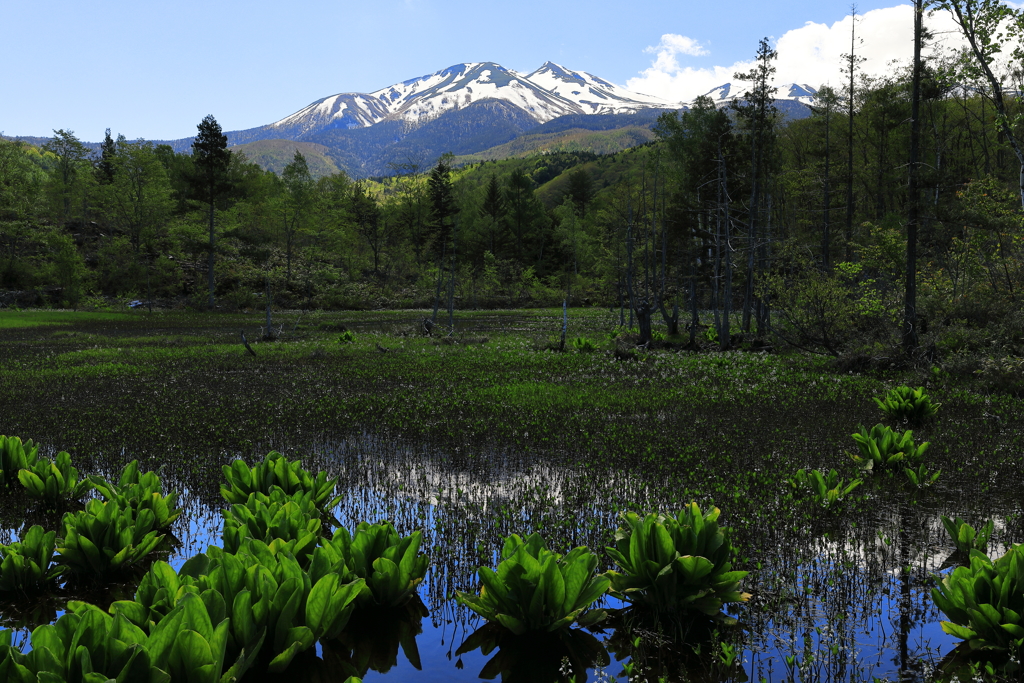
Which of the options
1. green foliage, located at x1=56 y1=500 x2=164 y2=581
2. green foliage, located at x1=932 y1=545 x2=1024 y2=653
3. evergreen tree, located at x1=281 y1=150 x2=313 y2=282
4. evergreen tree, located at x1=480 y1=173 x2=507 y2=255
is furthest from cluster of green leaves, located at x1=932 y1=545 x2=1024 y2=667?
evergreen tree, located at x1=480 y1=173 x2=507 y2=255

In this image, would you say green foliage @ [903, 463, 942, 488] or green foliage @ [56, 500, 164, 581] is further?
green foliage @ [903, 463, 942, 488]

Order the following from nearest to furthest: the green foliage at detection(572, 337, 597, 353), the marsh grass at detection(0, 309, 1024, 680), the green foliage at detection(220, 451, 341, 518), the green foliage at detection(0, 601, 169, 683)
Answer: the green foliage at detection(0, 601, 169, 683), the marsh grass at detection(0, 309, 1024, 680), the green foliage at detection(220, 451, 341, 518), the green foliage at detection(572, 337, 597, 353)

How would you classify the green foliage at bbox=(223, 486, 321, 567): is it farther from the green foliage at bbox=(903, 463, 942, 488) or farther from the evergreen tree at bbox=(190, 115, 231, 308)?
the evergreen tree at bbox=(190, 115, 231, 308)

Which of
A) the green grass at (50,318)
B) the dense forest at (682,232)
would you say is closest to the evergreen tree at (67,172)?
the dense forest at (682,232)

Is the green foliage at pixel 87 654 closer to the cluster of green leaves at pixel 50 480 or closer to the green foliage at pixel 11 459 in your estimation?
the cluster of green leaves at pixel 50 480

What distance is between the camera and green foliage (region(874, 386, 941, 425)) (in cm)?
1022

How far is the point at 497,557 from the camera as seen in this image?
5340mm

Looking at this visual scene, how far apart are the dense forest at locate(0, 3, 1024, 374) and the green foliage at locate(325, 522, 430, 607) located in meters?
14.6

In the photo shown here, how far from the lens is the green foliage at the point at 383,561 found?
4255 mm

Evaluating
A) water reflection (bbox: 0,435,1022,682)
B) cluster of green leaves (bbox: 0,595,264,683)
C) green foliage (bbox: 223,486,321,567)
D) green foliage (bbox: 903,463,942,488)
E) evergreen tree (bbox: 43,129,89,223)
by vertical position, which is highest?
evergreen tree (bbox: 43,129,89,223)

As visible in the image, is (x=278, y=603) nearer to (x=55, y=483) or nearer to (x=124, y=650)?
(x=124, y=650)

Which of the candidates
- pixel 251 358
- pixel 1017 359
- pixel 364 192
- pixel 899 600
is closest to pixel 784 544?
pixel 899 600

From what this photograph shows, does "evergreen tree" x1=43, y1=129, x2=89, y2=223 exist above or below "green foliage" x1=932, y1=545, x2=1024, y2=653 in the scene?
above

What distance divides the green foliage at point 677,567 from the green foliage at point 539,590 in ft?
1.15
